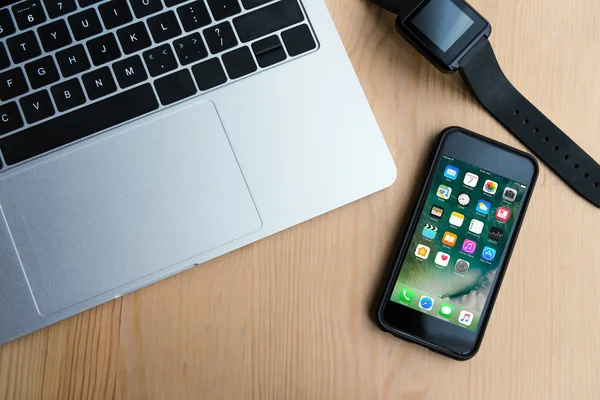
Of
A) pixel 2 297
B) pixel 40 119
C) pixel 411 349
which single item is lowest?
pixel 411 349

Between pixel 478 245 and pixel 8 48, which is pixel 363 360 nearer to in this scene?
pixel 478 245

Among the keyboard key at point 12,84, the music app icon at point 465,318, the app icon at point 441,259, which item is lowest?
the music app icon at point 465,318

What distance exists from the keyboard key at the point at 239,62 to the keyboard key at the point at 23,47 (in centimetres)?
15

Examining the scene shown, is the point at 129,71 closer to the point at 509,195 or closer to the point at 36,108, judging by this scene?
the point at 36,108

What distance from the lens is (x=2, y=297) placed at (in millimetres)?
443

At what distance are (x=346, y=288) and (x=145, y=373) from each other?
190mm

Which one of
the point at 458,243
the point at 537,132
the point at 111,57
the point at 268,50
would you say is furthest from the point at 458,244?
the point at 111,57

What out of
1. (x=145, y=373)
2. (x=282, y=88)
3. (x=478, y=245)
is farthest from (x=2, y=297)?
(x=478, y=245)

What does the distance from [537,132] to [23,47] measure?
0.46 meters

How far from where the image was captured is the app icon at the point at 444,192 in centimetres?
50

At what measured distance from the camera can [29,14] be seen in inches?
17.9

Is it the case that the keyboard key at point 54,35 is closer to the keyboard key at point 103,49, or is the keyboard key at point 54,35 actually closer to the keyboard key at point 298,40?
the keyboard key at point 103,49

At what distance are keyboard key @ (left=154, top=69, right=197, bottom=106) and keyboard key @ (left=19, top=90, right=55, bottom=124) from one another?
0.09 meters

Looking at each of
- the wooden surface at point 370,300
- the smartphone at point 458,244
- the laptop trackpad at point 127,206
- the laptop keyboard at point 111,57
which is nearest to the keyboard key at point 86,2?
the laptop keyboard at point 111,57
